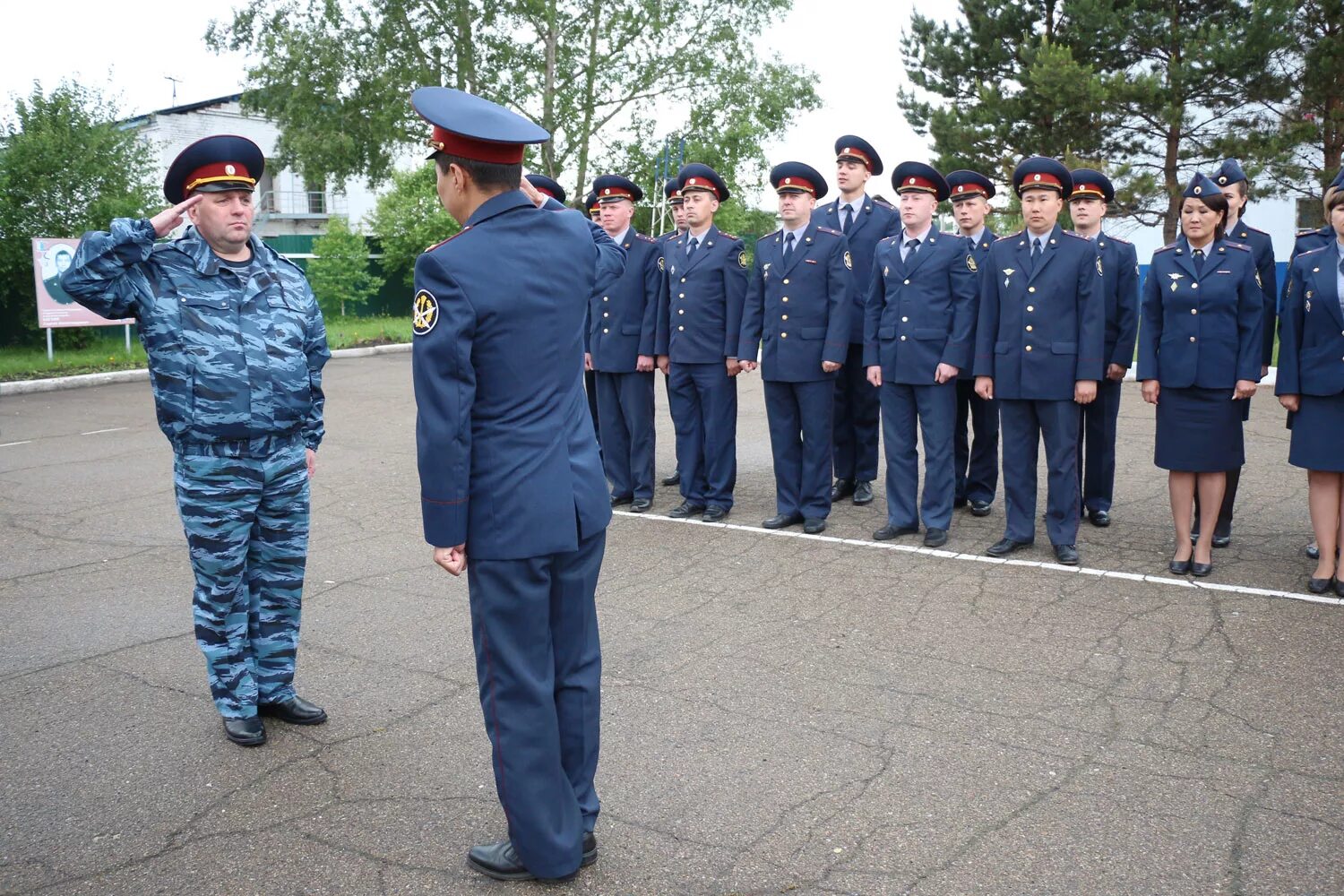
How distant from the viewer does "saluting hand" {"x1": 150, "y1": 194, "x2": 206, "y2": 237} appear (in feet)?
12.9

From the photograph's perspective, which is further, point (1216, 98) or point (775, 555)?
point (1216, 98)

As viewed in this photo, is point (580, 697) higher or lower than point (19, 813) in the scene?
higher

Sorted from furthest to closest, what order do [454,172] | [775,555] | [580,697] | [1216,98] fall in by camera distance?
[1216,98] < [775,555] < [580,697] < [454,172]

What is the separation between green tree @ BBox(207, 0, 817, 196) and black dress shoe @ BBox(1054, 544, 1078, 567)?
2419cm

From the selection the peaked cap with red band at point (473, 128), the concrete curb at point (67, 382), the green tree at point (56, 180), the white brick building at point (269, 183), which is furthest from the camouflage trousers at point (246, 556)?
the white brick building at point (269, 183)

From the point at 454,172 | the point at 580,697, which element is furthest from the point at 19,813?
the point at 454,172

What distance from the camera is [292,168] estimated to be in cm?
3222

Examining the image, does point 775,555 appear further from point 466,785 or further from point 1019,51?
point 1019,51

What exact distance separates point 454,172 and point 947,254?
4660 mm

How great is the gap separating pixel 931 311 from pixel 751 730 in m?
3.68

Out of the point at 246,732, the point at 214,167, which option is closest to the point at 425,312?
the point at 214,167

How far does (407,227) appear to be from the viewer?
29.9 m

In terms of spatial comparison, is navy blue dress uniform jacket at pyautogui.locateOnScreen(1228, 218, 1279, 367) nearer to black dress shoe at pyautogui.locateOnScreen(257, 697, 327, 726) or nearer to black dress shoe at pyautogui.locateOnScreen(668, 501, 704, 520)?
black dress shoe at pyautogui.locateOnScreen(668, 501, 704, 520)

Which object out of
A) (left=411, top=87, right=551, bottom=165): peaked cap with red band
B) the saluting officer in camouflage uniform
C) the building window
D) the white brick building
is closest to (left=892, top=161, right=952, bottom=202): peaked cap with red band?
the saluting officer in camouflage uniform
